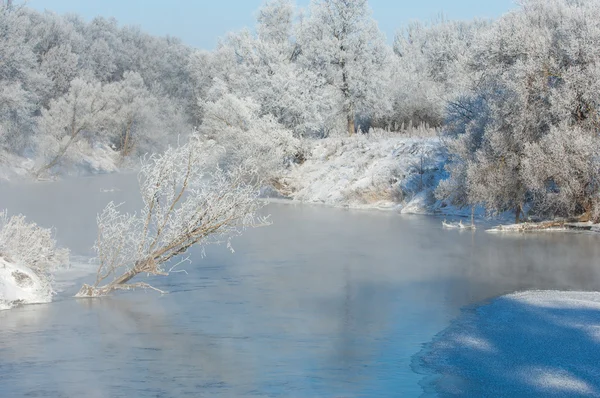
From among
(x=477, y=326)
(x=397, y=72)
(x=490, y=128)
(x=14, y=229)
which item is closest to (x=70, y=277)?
(x=14, y=229)

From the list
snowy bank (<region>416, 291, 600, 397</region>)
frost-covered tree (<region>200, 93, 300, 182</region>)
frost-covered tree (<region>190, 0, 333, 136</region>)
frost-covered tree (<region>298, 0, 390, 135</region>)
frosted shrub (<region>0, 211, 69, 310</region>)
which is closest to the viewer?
snowy bank (<region>416, 291, 600, 397</region>)

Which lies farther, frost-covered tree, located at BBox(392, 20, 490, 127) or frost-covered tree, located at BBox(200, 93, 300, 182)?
frost-covered tree, located at BBox(392, 20, 490, 127)

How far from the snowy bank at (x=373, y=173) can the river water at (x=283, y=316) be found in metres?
8.22

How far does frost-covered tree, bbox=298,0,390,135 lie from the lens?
46.1 meters

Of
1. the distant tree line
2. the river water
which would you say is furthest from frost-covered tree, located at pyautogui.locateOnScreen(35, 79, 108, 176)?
the river water

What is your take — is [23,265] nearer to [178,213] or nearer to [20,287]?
[20,287]

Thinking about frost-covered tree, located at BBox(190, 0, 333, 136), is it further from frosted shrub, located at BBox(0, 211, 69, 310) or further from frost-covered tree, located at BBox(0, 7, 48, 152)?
frosted shrub, located at BBox(0, 211, 69, 310)

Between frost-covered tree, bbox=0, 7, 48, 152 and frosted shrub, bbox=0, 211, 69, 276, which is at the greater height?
frost-covered tree, bbox=0, 7, 48, 152

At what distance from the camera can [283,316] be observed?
1512 cm

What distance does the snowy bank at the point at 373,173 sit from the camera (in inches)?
1394

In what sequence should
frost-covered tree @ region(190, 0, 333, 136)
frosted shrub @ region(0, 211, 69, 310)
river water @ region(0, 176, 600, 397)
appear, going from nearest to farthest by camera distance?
river water @ region(0, 176, 600, 397)
frosted shrub @ region(0, 211, 69, 310)
frost-covered tree @ region(190, 0, 333, 136)

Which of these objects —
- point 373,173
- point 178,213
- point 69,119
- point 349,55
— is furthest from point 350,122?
point 178,213

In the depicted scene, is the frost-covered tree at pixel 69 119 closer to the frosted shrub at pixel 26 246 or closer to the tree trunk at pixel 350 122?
the tree trunk at pixel 350 122

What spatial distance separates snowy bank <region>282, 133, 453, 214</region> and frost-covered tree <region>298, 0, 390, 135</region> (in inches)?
139
